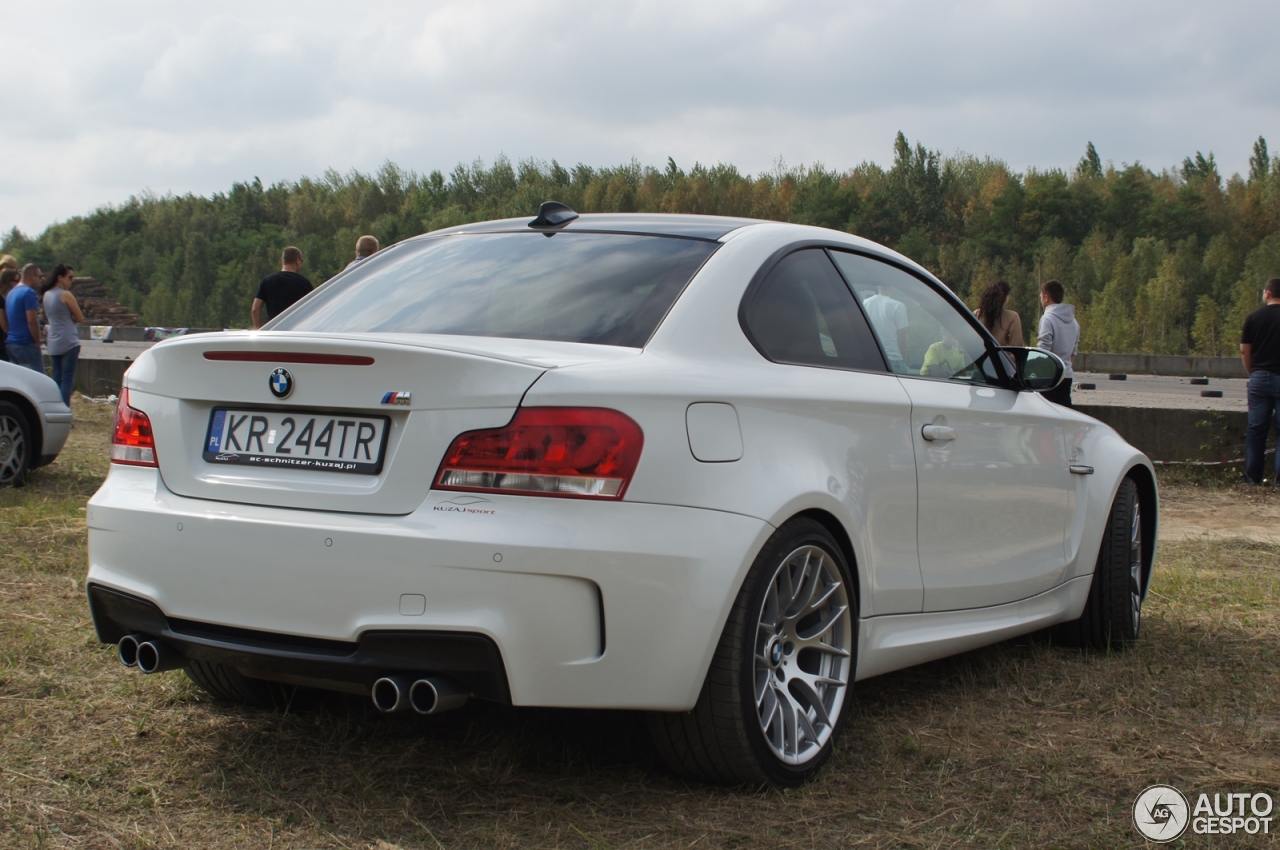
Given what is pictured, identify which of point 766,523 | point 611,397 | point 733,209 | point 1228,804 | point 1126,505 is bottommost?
point 1228,804

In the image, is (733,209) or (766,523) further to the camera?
(733,209)

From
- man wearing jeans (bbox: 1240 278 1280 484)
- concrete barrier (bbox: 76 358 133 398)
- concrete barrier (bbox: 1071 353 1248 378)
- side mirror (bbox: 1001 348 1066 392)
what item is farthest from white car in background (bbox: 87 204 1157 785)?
concrete barrier (bbox: 1071 353 1248 378)

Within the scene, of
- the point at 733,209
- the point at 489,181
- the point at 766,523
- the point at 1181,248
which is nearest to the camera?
the point at 766,523

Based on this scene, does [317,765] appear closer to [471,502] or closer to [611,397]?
[471,502]

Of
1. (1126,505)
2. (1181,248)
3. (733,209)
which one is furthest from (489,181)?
(1126,505)

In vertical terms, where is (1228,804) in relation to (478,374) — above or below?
below

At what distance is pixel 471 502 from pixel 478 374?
10.8 inches

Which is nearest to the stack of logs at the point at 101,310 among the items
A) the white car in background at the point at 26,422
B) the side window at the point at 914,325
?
the white car in background at the point at 26,422

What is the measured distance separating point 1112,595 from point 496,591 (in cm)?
300

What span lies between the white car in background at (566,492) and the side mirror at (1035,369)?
614 millimetres

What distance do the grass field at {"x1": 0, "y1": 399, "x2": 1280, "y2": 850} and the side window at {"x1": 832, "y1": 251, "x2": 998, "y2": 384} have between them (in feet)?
3.51

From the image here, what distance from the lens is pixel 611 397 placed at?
2615mm

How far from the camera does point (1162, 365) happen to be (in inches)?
1506

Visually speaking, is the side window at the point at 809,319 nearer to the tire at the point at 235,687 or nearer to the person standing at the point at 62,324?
the tire at the point at 235,687
